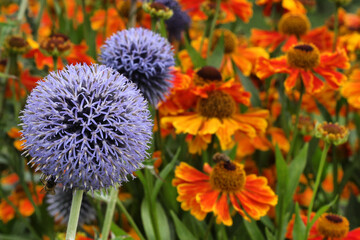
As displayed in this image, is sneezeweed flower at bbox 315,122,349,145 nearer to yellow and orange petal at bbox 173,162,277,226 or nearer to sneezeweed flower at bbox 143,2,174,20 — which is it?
yellow and orange petal at bbox 173,162,277,226

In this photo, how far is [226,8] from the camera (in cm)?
131

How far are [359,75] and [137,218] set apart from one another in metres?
0.64

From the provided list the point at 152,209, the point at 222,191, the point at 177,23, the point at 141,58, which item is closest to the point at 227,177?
the point at 222,191

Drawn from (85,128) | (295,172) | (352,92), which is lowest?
(295,172)

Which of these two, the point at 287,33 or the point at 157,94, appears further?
the point at 287,33

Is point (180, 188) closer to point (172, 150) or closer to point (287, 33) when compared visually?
point (172, 150)

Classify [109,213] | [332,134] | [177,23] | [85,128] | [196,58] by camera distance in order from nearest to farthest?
[85,128]
[109,213]
[332,134]
[196,58]
[177,23]

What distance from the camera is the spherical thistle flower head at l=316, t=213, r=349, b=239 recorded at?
851mm

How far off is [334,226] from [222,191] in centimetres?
22

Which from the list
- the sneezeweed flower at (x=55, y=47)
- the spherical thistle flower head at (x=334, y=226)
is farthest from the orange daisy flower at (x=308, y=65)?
the sneezeweed flower at (x=55, y=47)

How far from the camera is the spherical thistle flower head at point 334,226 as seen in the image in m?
0.85

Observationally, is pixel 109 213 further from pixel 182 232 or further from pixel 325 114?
pixel 325 114

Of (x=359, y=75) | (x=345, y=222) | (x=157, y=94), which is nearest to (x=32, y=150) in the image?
(x=157, y=94)

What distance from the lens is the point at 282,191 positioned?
0.87 metres
